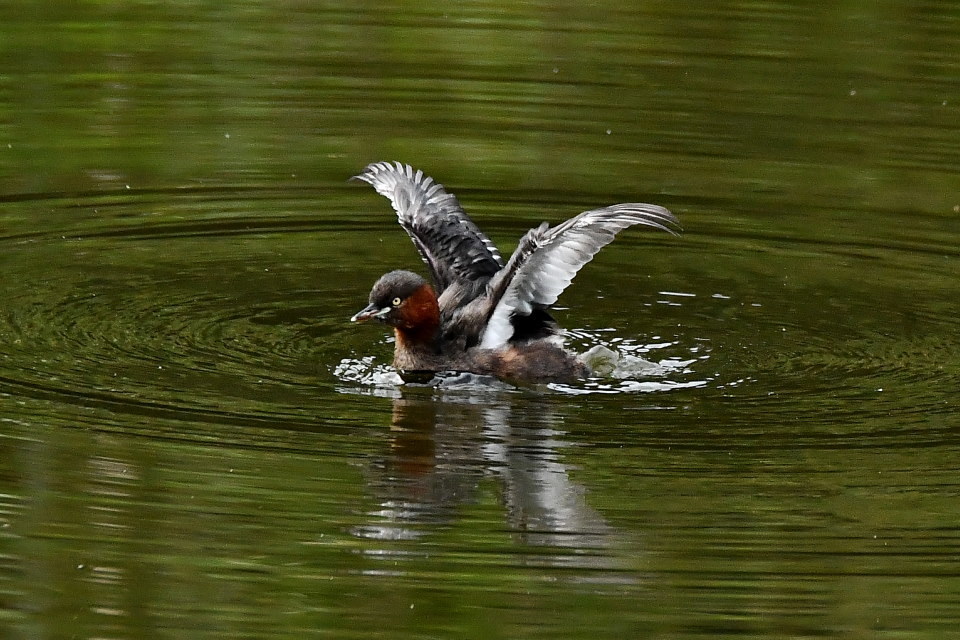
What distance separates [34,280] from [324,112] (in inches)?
189

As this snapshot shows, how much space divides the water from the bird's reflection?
23 millimetres

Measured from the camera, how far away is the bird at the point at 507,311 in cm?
978

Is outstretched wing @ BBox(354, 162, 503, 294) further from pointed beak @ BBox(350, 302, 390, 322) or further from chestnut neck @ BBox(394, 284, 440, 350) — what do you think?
pointed beak @ BBox(350, 302, 390, 322)

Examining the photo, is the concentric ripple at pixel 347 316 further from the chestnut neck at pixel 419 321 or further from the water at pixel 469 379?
the chestnut neck at pixel 419 321

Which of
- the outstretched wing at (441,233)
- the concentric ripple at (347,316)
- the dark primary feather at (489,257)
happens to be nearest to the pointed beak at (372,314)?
the concentric ripple at (347,316)

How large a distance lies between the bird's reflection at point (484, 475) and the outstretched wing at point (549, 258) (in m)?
0.72

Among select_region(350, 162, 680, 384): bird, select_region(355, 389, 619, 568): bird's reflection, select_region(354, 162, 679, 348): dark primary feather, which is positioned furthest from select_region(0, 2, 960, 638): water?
select_region(354, 162, 679, 348): dark primary feather

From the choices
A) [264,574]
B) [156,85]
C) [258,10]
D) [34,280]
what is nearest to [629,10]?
[258,10]

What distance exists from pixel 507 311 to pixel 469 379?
447 millimetres

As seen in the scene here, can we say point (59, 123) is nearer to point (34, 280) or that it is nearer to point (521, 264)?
point (34, 280)

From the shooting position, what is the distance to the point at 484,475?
8.37m

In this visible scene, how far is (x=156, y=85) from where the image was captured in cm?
1633

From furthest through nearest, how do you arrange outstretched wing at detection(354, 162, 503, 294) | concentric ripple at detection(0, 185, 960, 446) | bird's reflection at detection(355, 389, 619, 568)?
1. outstretched wing at detection(354, 162, 503, 294)
2. concentric ripple at detection(0, 185, 960, 446)
3. bird's reflection at detection(355, 389, 619, 568)

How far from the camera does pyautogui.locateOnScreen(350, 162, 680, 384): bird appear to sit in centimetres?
978
